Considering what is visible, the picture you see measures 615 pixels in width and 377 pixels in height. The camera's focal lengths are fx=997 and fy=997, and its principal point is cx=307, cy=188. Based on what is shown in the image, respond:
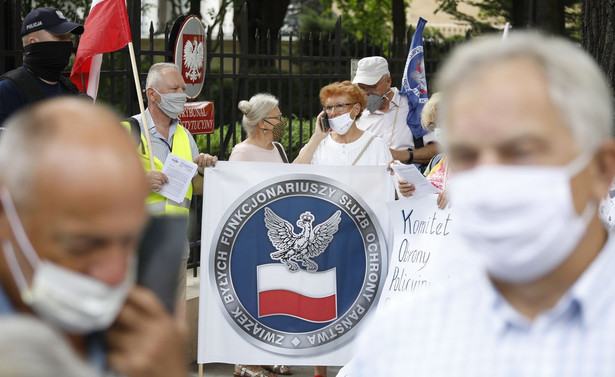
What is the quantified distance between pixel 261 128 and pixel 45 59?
1.89m

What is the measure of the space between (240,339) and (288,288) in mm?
456

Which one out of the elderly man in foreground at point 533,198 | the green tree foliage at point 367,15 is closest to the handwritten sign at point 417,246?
the elderly man in foreground at point 533,198

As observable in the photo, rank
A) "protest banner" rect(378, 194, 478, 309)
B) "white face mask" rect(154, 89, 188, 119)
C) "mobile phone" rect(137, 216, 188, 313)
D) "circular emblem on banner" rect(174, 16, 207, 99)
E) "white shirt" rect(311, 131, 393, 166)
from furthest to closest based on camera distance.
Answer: "circular emblem on banner" rect(174, 16, 207, 99) → "white shirt" rect(311, 131, 393, 166) → "white face mask" rect(154, 89, 188, 119) → "protest banner" rect(378, 194, 478, 309) → "mobile phone" rect(137, 216, 188, 313)

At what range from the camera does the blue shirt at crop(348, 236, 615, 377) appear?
178 cm

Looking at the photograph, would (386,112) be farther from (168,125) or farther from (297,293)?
(168,125)

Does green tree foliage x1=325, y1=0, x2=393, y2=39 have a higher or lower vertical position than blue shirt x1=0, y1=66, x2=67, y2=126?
lower

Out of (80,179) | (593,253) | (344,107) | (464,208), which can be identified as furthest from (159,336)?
(344,107)

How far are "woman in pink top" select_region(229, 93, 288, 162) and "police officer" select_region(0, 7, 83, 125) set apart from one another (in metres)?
1.54

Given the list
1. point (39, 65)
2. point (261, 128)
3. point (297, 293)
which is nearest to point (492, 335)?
point (39, 65)

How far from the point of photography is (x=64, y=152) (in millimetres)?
1241

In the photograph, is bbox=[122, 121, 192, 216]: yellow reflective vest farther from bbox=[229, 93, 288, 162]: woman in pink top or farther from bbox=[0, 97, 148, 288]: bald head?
bbox=[0, 97, 148, 288]: bald head

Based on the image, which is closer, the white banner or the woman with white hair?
the white banner

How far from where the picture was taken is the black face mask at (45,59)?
18.3 ft

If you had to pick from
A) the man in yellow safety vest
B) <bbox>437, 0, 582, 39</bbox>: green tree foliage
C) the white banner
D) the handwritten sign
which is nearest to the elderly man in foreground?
the handwritten sign
